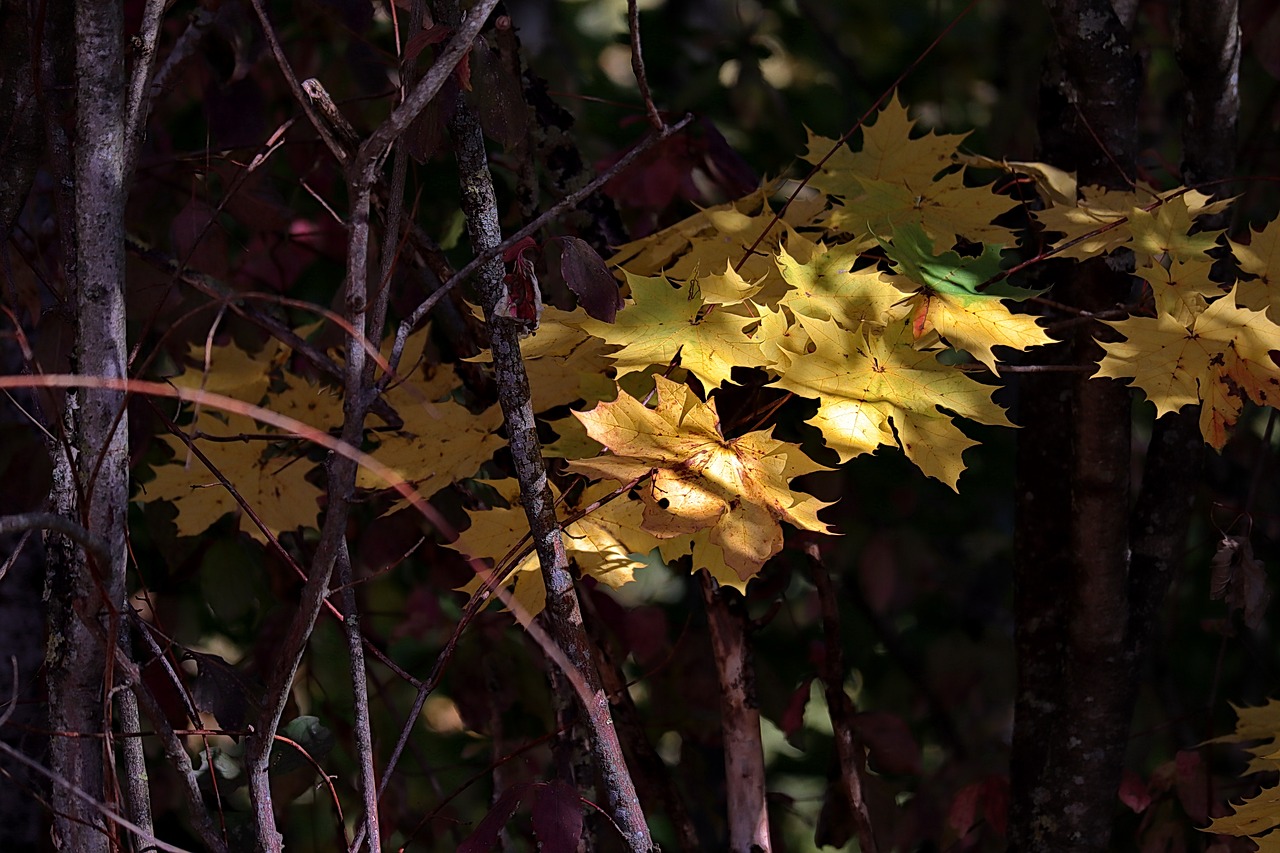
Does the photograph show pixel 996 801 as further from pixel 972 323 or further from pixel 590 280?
pixel 590 280

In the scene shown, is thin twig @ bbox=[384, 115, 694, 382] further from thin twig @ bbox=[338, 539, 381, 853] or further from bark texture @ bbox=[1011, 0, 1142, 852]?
bark texture @ bbox=[1011, 0, 1142, 852]

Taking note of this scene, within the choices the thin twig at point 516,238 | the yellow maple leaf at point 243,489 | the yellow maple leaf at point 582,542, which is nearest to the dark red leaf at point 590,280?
the thin twig at point 516,238

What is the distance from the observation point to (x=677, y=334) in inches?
28.2

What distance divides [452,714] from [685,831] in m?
0.95

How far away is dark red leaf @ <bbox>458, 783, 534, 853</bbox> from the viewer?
0.71 metres

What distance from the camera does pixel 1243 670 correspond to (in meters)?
1.61

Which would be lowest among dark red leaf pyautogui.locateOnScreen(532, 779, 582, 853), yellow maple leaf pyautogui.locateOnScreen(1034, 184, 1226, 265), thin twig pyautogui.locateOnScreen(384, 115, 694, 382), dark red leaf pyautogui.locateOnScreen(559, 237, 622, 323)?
dark red leaf pyautogui.locateOnScreen(532, 779, 582, 853)

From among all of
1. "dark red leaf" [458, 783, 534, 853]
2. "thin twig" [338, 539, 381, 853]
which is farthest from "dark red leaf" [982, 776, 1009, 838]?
"thin twig" [338, 539, 381, 853]

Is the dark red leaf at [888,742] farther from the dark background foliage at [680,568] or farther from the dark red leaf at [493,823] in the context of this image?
the dark red leaf at [493,823]

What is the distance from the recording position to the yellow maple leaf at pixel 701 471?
2.06 feet

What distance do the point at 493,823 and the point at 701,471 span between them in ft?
0.91

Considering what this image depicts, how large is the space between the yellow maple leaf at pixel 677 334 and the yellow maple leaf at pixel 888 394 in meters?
0.04

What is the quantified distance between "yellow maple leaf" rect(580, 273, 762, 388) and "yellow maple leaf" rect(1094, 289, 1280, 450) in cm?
25

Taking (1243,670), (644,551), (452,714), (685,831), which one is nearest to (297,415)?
(644,551)
